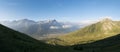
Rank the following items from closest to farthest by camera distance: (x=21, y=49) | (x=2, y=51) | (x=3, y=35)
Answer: (x=2, y=51)
(x=21, y=49)
(x=3, y=35)

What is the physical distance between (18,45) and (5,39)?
1172 cm

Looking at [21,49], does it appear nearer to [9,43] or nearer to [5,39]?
[9,43]

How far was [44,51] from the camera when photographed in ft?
316

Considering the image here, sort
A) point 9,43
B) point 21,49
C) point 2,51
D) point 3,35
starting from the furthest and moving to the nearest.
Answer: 1. point 3,35
2. point 9,43
3. point 21,49
4. point 2,51

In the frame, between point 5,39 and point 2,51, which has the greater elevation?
point 5,39

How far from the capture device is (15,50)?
310 ft

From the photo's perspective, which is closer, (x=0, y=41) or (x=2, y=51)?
→ (x=2, y=51)

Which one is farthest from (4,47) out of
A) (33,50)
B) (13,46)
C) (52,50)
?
(52,50)

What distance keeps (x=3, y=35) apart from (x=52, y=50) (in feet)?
105

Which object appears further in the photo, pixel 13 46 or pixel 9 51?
pixel 13 46

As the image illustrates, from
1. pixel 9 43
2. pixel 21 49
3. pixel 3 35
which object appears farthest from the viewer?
pixel 3 35

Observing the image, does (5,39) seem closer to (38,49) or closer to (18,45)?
(18,45)

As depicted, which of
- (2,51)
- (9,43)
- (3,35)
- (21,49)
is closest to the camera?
(2,51)

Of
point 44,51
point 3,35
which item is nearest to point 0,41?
point 3,35
